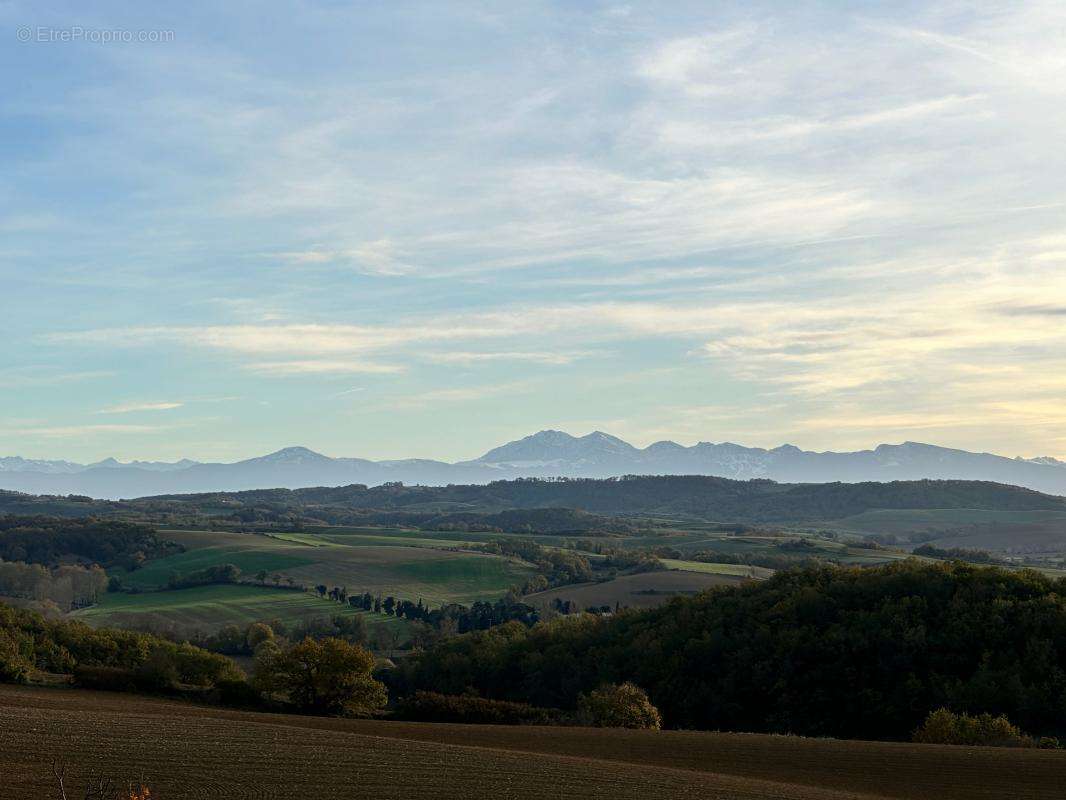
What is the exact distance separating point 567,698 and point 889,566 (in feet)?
103

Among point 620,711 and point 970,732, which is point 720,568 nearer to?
point 620,711

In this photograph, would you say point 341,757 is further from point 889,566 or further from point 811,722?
point 889,566

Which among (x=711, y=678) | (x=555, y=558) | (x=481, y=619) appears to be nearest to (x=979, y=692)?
(x=711, y=678)

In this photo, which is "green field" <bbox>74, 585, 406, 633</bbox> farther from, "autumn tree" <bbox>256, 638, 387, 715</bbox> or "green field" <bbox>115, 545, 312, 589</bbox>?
"autumn tree" <bbox>256, 638, 387, 715</bbox>

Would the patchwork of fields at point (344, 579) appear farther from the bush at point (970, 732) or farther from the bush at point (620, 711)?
the bush at point (970, 732)

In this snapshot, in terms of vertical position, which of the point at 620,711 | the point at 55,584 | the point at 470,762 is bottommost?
the point at 55,584

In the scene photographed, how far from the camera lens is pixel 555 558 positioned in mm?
178625

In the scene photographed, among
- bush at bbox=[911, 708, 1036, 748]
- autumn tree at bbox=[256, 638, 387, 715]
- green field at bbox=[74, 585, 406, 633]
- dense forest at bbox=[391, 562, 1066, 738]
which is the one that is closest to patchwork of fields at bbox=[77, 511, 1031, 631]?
green field at bbox=[74, 585, 406, 633]

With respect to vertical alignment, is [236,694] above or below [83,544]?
above

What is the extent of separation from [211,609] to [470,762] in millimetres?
102454

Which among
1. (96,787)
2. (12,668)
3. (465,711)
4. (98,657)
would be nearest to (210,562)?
(98,657)

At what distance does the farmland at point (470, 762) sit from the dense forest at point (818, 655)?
66.0ft

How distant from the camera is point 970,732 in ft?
165

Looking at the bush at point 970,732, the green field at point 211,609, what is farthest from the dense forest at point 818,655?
the green field at point 211,609
